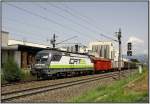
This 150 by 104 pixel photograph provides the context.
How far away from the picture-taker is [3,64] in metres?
27.8

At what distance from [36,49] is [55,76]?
9320mm

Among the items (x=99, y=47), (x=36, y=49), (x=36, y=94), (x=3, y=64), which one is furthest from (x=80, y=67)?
(x=99, y=47)

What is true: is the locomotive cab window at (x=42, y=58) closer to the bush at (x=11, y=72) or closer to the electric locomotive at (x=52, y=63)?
the electric locomotive at (x=52, y=63)

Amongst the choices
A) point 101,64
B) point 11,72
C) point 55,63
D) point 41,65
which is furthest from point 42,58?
point 101,64

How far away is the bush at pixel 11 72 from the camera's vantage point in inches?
1050

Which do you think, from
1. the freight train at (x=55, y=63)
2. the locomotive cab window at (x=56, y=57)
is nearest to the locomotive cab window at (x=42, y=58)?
the freight train at (x=55, y=63)

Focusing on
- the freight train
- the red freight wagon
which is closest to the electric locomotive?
the freight train

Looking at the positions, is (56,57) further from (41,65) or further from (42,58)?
(41,65)

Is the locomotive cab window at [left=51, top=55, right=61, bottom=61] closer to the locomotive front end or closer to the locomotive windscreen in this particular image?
the locomotive front end

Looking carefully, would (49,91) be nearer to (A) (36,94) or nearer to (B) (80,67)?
(A) (36,94)

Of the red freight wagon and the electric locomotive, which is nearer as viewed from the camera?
the electric locomotive

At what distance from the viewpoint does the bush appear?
26672 millimetres

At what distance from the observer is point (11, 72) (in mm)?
26797

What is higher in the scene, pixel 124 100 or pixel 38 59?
pixel 38 59
